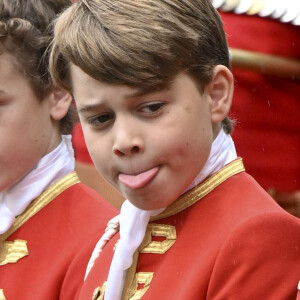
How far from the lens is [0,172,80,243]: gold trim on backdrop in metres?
2.69

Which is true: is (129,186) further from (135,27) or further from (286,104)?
(286,104)

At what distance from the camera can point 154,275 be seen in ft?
7.02

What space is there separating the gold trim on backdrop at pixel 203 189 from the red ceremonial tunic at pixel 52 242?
44 cm

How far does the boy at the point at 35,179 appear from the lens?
2.59m

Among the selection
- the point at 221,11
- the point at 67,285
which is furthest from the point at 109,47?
the point at 221,11

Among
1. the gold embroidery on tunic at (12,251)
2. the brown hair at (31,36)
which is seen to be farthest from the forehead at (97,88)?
the gold embroidery on tunic at (12,251)

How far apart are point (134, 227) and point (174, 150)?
0.26 m

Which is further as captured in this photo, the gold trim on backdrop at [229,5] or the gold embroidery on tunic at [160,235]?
the gold trim on backdrop at [229,5]

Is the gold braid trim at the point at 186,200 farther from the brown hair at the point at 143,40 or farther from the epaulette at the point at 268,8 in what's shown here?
the epaulette at the point at 268,8

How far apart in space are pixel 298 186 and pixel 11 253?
917 millimetres

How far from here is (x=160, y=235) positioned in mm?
2182

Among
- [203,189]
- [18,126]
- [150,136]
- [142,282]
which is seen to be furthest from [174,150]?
[18,126]

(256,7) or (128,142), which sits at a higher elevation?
(128,142)

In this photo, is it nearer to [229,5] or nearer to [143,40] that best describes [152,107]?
[143,40]
